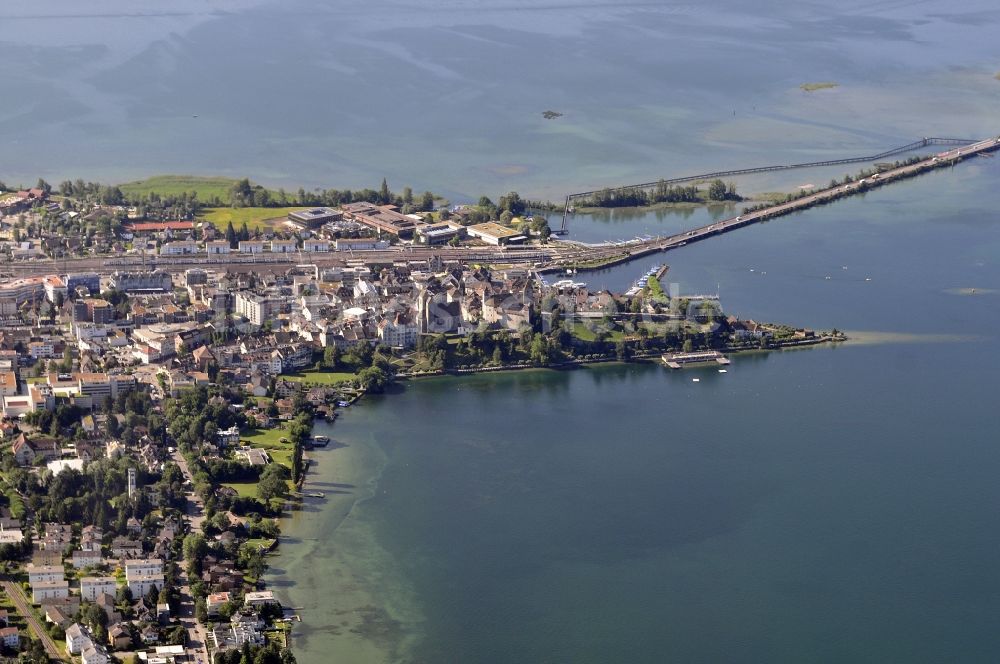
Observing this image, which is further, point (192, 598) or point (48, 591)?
point (192, 598)

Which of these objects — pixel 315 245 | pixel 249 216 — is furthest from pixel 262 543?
pixel 249 216

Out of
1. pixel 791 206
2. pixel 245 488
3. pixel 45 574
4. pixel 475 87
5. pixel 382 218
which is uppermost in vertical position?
pixel 475 87

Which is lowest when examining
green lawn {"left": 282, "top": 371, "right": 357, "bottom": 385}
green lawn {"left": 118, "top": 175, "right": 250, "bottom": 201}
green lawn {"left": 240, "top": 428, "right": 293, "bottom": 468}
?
green lawn {"left": 240, "top": 428, "right": 293, "bottom": 468}

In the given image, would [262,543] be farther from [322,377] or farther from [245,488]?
[322,377]

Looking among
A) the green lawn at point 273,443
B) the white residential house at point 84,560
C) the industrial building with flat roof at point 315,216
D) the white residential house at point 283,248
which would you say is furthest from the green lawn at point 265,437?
the industrial building with flat roof at point 315,216

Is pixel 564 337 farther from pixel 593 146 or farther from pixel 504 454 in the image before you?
pixel 593 146

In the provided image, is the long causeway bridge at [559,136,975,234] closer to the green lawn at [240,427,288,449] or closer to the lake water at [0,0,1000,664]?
the lake water at [0,0,1000,664]

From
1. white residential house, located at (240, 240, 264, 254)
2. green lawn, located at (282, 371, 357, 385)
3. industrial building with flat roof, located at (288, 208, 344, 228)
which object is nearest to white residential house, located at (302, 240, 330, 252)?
white residential house, located at (240, 240, 264, 254)

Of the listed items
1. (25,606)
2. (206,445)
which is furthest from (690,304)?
(25,606)
